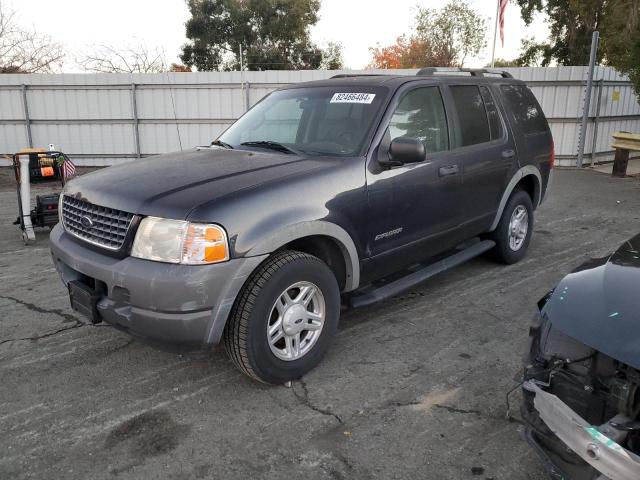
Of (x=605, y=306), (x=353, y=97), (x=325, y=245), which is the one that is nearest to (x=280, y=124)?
(x=353, y=97)

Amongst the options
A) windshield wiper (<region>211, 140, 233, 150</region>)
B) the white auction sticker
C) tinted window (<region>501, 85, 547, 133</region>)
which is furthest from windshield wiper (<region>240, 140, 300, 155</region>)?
tinted window (<region>501, 85, 547, 133</region>)

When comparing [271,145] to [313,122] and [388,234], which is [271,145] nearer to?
[313,122]

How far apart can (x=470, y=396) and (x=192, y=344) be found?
5.45ft

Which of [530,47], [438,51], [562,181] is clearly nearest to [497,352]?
[562,181]

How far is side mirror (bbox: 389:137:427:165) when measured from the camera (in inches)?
140

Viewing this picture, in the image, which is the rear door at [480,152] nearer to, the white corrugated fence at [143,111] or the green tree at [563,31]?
the white corrugated fence at [143,111]

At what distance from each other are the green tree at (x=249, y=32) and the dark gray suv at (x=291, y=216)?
30489 mm

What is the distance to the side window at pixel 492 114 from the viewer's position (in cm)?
502

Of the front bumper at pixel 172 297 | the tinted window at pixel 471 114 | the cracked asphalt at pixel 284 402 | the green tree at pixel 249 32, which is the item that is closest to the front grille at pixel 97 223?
the front bumper at pixel 172 297

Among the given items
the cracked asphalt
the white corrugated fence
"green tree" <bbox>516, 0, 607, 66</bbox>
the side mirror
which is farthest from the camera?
"green tree" <bbox>516, 0, 607, 66</bbox>

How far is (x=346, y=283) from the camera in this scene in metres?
3.72

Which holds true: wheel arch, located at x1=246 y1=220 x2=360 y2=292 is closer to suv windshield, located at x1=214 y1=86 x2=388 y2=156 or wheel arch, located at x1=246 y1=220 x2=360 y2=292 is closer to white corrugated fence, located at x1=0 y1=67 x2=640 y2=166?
suv windshield, located at x1=214 y1=86 x2=388 y2=156

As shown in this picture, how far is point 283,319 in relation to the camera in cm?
321

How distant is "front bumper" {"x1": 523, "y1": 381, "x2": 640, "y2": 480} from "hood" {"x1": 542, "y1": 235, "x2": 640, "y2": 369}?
259 millimetres
